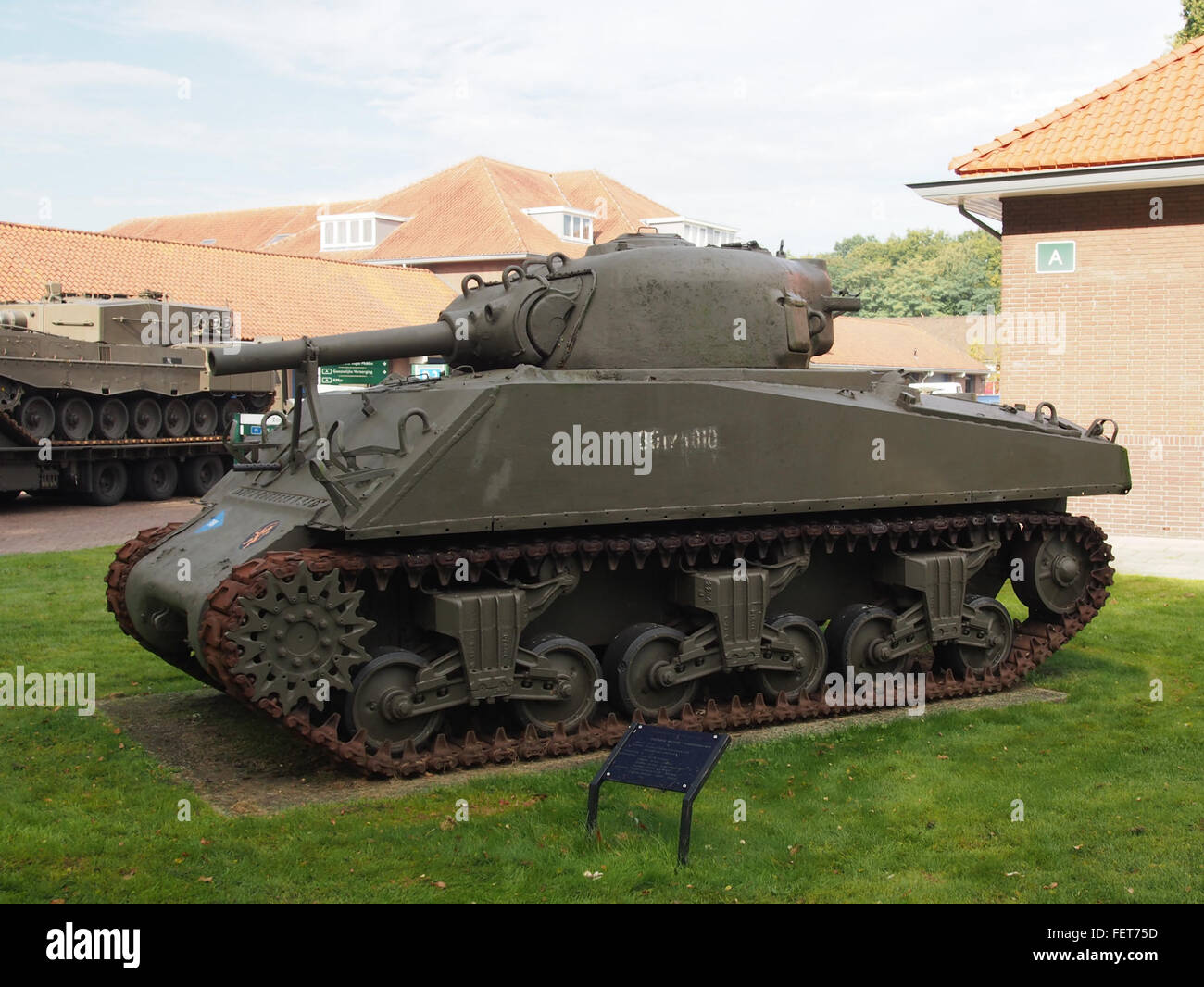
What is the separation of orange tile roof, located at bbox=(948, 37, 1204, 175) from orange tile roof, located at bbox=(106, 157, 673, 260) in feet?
86.2

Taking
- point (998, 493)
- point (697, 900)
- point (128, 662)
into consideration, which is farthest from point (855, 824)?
point (128, 662)

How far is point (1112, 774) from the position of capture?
320 inches

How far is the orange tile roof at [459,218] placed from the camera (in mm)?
46406

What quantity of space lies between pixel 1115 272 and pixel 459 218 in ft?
109

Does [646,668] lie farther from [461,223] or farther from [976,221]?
[461,223]

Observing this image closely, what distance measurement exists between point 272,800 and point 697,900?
2860 millimetres

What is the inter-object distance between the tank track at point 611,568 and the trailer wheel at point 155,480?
16.7 meters

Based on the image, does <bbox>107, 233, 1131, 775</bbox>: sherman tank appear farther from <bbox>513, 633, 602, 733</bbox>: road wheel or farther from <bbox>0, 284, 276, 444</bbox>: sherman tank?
<bbox>0, 284, 276, 444</bbox>: sherman tank

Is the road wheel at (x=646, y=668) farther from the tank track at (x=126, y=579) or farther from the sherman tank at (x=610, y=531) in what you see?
the tank track at (x=126, y=579)

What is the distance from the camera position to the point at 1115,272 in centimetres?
1819

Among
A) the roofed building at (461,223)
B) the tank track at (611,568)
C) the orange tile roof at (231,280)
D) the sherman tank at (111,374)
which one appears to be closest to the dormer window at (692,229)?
the roofed building at (461,223)

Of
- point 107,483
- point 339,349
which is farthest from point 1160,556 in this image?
point 107,483

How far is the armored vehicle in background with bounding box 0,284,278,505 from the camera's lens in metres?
22.9

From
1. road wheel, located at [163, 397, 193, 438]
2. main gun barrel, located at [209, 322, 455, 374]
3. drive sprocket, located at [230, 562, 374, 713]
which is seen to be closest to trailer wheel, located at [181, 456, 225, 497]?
road wheel, located at [163, 397, 193, 438]
